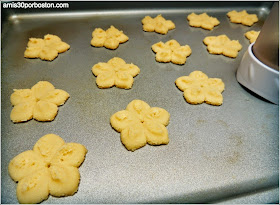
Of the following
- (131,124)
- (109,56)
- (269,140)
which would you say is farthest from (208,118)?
(109,56)

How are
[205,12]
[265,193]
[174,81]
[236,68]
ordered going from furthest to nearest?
[205,12] → [236,68] → [174,81] → [265,193]

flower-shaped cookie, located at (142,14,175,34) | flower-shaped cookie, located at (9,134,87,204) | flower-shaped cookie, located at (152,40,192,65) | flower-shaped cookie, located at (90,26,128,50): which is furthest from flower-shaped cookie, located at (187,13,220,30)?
flower-shaped cookie, located at (9,134,87,204)

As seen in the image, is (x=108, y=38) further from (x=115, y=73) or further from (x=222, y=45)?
(x=222, y=45)

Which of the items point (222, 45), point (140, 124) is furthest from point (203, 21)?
point (140, 124)

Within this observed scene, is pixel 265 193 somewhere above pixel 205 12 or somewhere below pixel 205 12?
below

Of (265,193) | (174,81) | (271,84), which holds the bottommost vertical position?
(265,193)

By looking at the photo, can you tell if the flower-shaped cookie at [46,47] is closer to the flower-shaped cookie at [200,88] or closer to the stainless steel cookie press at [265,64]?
the flower-shaped cookie at [200,88]

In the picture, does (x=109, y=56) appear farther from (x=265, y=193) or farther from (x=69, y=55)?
(x=265, y=193)

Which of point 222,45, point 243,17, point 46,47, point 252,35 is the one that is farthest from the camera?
point 243,17
